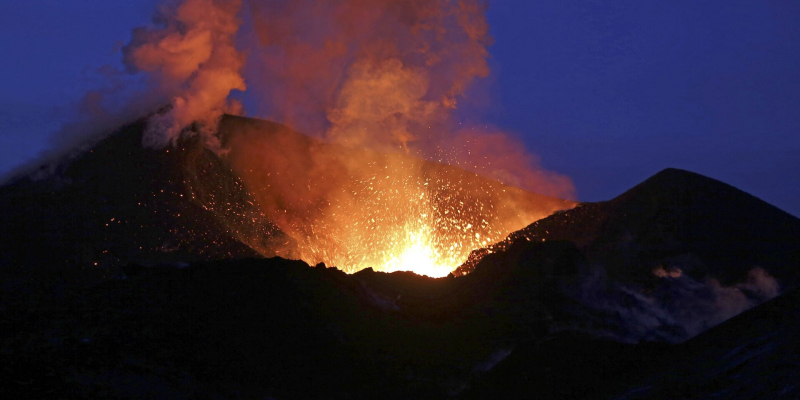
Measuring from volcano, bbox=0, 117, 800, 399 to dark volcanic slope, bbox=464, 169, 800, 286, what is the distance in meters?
0.05

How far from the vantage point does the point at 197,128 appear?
704 inches

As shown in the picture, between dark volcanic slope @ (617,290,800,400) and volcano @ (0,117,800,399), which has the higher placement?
volcano @ (0,117,800,399)

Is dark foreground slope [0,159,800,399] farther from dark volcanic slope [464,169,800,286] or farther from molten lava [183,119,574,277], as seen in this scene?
molten lava [183,119,574,277]

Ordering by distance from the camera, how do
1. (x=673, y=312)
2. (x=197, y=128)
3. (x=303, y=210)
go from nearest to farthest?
(x=673, y=312)
(x=197, y=128)
(x=303, y=210)

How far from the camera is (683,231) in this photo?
1572cm

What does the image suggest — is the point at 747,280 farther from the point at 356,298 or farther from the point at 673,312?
the point at 356,298

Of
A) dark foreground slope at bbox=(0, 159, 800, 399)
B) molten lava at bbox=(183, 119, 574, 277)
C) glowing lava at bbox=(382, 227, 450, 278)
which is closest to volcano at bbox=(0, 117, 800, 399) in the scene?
dark foreground slope at bbox=(0, 159, 800, 399)

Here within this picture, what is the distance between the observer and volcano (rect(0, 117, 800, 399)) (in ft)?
32.4

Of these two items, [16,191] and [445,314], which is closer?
[445,314]

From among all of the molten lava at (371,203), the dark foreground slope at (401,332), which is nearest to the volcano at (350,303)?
the dark foreground slope at (401,332)

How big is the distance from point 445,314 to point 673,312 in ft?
16.0

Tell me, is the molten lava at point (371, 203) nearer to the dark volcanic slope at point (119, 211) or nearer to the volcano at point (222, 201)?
the volcano at point (222, 201)

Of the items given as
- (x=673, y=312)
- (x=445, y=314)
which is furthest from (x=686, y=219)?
(x=445, y=314)

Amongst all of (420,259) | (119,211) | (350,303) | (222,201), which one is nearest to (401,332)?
(350,303)
